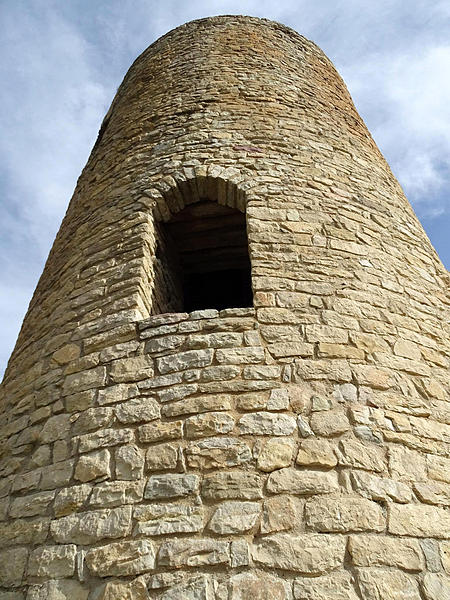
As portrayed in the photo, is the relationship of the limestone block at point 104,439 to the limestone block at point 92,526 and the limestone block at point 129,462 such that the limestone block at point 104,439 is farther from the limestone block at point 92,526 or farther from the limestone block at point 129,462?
the limestone block at point 92,526

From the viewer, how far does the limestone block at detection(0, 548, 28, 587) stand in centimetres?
228

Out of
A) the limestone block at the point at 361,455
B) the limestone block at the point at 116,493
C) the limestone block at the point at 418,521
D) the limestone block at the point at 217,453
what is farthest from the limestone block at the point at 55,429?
the limestone block at the point at 418,521

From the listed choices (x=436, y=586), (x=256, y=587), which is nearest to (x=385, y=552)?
(x=436, y=586)

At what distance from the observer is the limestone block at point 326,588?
1.91 metres

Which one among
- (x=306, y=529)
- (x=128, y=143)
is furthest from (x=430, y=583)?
(x=128, y=143)

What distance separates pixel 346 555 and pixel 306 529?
0.62 feet

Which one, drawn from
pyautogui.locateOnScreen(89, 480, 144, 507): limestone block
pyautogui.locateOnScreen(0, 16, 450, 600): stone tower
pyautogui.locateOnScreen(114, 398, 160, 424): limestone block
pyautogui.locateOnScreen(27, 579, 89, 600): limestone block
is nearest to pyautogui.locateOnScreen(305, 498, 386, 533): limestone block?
pyautogui.locateOnScreen(0, 16, 450, 600): stone tower

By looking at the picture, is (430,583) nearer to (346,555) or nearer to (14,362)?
(346,555)

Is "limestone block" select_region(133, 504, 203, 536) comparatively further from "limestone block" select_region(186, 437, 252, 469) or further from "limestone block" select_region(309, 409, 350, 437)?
"limestone block" select_region(309, 409, 350, 437)

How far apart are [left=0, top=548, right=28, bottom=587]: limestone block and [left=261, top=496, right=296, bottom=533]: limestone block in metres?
1.19

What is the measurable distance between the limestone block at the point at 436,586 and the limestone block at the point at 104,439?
1501 mm

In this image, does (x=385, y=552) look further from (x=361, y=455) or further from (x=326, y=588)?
(x=361, y=455)

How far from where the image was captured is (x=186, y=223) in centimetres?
439

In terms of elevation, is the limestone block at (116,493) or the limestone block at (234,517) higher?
the limestone block at (116,493)
